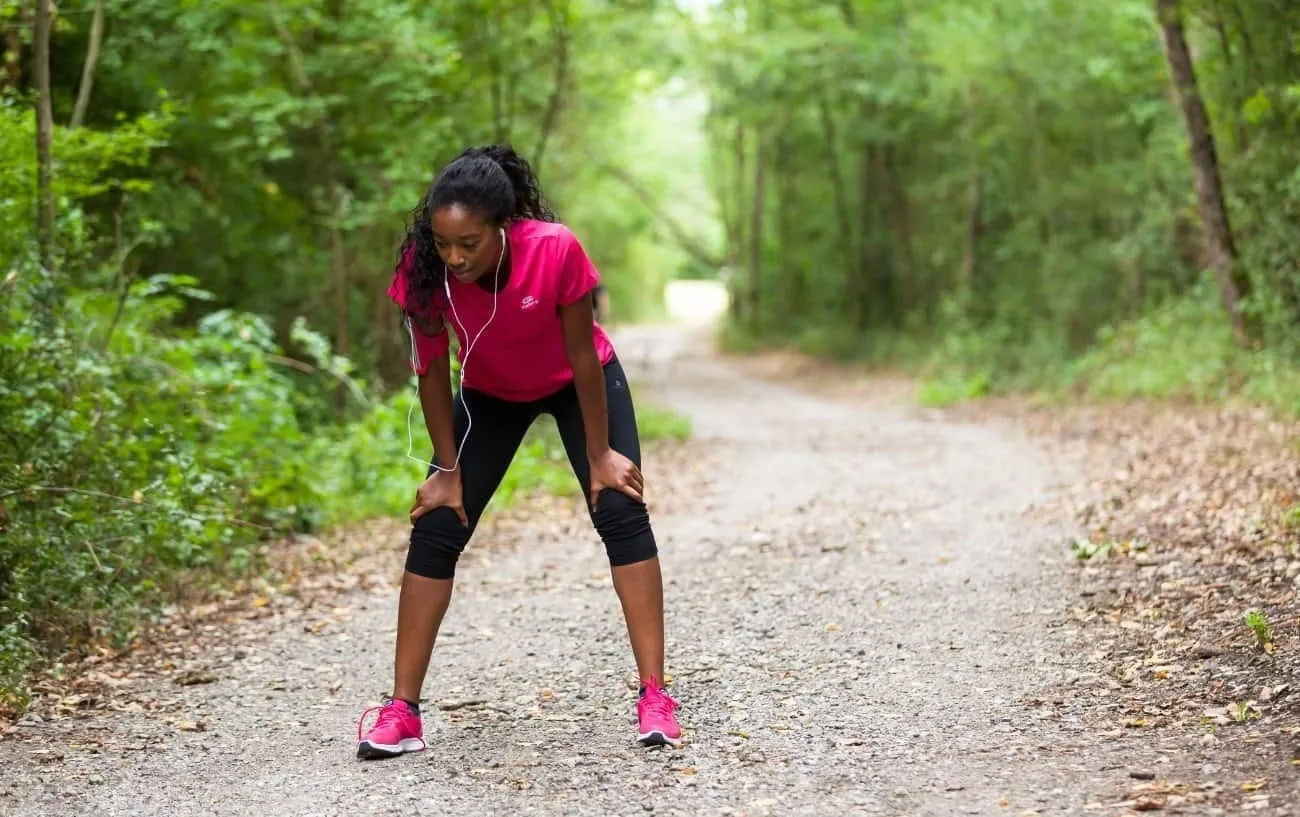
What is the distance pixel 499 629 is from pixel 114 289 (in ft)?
15.3

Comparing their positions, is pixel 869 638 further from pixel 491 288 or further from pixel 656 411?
pixel 656 411

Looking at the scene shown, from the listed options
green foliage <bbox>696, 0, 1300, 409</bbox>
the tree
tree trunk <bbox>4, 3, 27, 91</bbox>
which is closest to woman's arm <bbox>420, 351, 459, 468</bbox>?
the tree

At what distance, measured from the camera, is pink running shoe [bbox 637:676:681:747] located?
4340 mm

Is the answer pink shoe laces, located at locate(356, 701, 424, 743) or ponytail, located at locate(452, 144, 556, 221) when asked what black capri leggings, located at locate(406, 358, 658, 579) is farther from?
ponytail, located at locate(452, 144, 556, 221)

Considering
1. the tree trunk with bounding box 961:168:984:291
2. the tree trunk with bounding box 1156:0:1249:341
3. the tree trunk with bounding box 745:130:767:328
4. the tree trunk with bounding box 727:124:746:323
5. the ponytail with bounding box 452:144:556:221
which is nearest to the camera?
the ponytail with bounding box 452:144:556:221

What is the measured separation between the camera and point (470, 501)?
177 inches

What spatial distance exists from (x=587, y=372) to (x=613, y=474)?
35cm

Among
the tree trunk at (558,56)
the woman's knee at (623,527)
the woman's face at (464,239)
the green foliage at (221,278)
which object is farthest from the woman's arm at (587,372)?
the tree trunk at (558,56)

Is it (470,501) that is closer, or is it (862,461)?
(470,501)

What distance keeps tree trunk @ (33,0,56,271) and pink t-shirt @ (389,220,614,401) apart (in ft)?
12.7

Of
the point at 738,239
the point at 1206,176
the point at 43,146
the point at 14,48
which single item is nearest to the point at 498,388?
the point at 43,146

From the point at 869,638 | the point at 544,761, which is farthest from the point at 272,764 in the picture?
the point at 869,638

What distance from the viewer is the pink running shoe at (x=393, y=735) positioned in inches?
173

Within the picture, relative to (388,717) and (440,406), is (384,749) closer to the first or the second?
(388,717)
